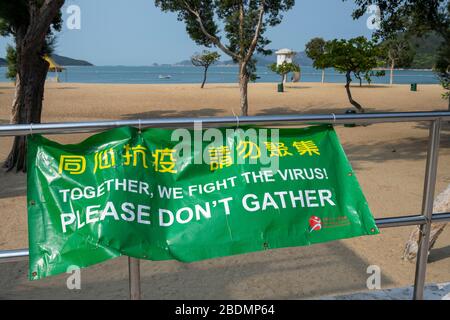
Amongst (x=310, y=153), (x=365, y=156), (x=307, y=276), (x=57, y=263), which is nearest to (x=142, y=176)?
(x=57, y=263)

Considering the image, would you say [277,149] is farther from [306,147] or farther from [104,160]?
[104,160]

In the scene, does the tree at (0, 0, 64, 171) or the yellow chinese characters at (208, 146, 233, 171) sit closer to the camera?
the yellow chinese characters at (208, 146, 233, 171)

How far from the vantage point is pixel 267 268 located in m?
4.80

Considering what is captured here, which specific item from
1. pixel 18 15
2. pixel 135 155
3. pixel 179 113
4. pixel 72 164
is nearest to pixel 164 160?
pixel 135 155

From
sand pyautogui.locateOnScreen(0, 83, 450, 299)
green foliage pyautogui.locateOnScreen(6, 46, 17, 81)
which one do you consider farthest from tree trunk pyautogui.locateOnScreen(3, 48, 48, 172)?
green foliage pyautogui.locateOnScreen(6, 46, 17, 81)

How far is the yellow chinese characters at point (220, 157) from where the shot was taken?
2256mm

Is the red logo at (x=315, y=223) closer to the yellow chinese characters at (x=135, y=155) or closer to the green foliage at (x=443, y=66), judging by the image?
the yellow chinese characters at (x=135, y=155)

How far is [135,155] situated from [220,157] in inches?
16.8

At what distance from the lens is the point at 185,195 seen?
7.16 ft

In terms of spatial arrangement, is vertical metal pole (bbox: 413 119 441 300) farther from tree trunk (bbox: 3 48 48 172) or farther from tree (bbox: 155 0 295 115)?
tree (bbox: 155 0 295 115)

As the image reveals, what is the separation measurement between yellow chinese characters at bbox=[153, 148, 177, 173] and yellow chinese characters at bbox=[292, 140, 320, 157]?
25.8 inches

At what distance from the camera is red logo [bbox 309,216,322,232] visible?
7.50 ft

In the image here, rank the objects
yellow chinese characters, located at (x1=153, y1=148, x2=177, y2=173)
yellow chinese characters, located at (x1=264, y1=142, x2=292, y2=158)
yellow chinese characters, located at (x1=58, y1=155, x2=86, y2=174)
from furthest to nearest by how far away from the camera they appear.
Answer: yellow chinese characters, located at (x1=264, y1=142, x2=292, y2=158) → yellow chinese characters, located at (x1=153, y1=148, x2=177, y2=173) → yellow chinese characters, located at (x1=58, y1=155, x2=86, y2=174)

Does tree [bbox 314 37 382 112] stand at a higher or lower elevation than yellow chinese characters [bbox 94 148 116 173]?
higher
